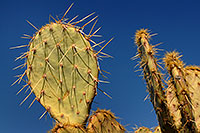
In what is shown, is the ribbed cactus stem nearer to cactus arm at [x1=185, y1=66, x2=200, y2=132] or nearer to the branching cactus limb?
the branching cactus limb

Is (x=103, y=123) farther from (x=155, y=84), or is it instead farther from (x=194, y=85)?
(x=194, y=85)

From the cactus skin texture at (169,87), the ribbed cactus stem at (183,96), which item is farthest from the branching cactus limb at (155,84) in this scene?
the ribbed cactus stem at (183,96)

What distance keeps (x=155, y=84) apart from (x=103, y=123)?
22.6 inches

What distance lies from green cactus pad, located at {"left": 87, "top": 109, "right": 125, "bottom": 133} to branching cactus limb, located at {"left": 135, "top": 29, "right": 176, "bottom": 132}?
45 centimetres

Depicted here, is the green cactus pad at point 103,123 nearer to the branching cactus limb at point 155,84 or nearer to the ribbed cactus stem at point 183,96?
the branching cactus limb at point 155,84

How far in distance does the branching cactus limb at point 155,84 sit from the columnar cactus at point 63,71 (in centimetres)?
39

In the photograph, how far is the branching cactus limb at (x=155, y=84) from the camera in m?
1.86

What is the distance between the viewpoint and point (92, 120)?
2.02 m

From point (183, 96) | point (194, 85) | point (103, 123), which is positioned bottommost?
point (183, 96)

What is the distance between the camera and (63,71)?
189cm

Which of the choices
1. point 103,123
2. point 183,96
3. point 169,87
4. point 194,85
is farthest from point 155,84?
point 194,85

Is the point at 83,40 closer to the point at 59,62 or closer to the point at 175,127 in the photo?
the point at 59,62

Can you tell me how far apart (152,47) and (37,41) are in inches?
36.9

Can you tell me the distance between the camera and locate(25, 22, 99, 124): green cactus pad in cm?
182
